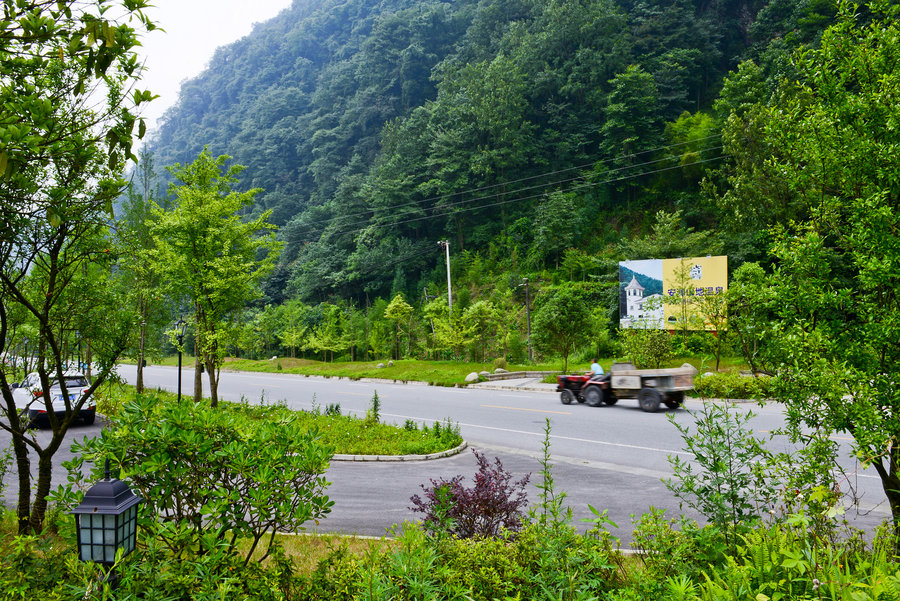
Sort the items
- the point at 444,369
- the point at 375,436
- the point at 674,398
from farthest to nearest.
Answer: the point at 444,369 < the point at 674,398 < the point at 375,436

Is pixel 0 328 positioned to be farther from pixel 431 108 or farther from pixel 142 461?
pixel 431 108

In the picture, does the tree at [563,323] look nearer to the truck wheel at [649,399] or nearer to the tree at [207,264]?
the truck wheel at [649,399]

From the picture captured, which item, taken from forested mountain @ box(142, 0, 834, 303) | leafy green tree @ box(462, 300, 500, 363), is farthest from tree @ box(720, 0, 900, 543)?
forested mountain @ box(142, 0, 834, 303)

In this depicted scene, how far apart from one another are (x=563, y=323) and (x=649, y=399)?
7950 millimetres

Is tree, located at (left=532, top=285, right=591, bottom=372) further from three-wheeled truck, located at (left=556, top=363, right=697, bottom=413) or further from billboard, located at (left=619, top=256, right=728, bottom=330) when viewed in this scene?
three-wheeled truck, located at (left=556, top=363, right=697, bottom=413)

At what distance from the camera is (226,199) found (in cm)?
1628

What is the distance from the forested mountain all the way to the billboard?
7126 millimetres

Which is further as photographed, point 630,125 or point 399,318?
point 630,125

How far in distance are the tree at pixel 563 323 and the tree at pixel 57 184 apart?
59.7ft

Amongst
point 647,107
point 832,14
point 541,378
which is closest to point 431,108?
point 647,107

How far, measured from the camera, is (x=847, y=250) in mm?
4551

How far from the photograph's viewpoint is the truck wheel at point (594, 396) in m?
15.8

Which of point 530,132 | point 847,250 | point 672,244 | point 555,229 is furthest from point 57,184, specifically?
point 530,132

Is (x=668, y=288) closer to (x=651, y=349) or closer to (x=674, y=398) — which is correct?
(x=651, y=349)
